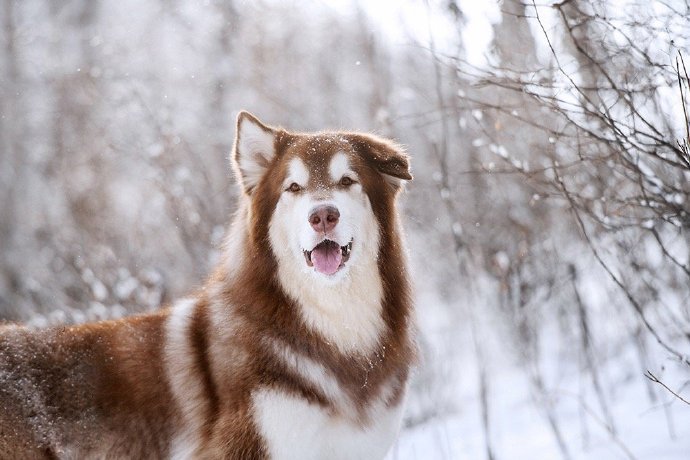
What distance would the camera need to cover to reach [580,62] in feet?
16.2

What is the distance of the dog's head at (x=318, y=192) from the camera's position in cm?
366

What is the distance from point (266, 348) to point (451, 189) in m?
6.39

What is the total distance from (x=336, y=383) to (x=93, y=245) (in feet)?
25.0

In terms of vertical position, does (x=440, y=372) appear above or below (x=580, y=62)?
below

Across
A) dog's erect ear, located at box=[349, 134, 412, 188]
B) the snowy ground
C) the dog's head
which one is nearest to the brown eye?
the dog's head

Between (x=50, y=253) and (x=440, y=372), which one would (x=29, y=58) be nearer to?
(x=50, y=253)

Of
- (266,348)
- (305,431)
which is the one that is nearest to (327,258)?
(266,348)

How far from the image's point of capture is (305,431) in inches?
129

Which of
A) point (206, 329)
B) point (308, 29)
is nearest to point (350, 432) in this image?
point (206, 329)

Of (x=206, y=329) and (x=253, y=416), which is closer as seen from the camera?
(x=253, y=416)

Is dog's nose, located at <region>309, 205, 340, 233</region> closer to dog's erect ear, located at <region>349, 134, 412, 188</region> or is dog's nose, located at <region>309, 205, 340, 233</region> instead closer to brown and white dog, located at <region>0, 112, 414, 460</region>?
brown and white dog, located at <region>0, 112, 414, 460</region>

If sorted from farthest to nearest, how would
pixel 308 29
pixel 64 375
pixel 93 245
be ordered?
pixel 308 29 → pixel 93 245 → pixel 64 375

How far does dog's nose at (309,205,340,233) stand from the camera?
140 inches

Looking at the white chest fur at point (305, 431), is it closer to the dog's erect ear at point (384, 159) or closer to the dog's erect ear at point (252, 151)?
the dog's erect ear at point (252, 151)
